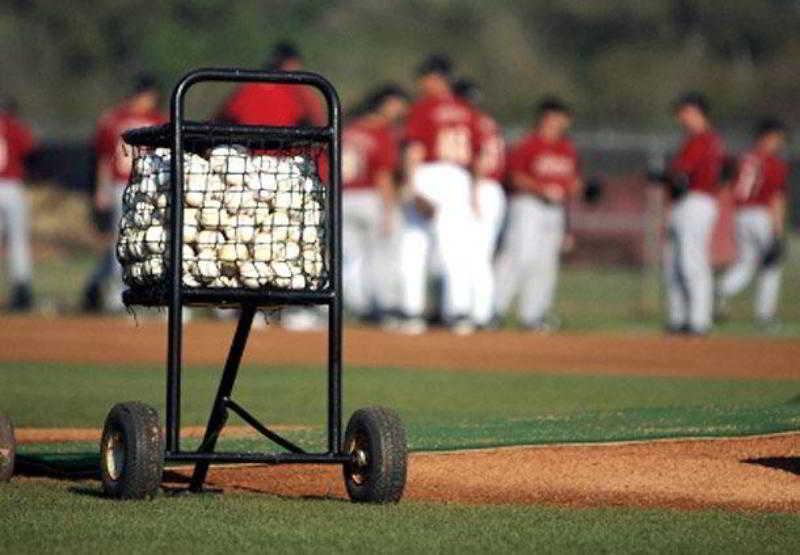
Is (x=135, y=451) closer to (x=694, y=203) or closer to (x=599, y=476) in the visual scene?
(x=599, y=476)

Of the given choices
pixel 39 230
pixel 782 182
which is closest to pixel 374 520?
pixel 782 182

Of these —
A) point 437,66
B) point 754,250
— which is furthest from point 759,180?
point 437,66

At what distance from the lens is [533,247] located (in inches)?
851

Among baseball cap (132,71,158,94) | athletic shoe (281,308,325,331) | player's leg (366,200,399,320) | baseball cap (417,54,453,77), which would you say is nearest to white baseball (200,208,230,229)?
baseball cap (417,54,453,77)

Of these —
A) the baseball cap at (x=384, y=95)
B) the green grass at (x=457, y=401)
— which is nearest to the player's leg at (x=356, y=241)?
the baseball cap at (x=384, y=95)

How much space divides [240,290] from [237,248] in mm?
159

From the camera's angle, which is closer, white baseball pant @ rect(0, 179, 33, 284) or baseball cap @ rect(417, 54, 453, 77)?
baseball cap @ rect(417, 54, 453, 77)

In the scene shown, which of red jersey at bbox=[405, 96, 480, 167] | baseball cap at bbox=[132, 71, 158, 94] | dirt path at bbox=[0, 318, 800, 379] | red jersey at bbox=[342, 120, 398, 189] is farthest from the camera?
red jersey at bbox=[342, 120, 398, 189]

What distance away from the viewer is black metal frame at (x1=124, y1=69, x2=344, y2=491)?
7867 mm

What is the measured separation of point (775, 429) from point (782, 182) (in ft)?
46.3

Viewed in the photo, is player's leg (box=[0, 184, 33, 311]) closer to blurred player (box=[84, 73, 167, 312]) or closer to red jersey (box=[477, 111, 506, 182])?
blurred player (box=[84, 73, 167, 312])

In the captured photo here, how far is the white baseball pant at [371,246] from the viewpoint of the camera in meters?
22.2

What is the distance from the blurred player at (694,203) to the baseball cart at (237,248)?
1259 centimetres

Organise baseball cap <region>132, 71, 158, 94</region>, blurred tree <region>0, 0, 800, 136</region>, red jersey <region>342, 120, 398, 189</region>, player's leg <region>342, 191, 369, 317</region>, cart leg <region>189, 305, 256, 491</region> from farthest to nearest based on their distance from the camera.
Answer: blurred tree <region>0, 0, 800, 136</region>
player's leg <region>342, 191, 369, 317</region>
red jersey <region>342, 120, 398, 189</region>
baseball cap <region>132, 71, 158, 94</region>
cart leg <region>189, 305, 256, 491</region>
